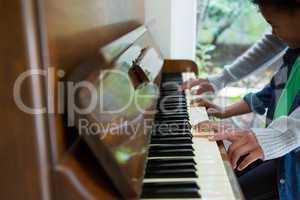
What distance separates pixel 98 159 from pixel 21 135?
136 millimetres

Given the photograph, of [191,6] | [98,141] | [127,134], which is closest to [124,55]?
[127,134]

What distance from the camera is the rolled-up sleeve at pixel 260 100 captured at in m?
1.43

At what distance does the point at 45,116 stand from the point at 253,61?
1326 mm

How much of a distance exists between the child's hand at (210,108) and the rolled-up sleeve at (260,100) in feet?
0.37

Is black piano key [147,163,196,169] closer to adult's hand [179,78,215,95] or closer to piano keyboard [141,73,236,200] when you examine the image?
piano keyboard [141,73,236,200]

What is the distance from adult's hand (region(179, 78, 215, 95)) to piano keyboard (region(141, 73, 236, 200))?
1.06 ft

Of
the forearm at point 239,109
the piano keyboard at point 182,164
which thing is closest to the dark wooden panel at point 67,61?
the piano keyboard at point 182,164

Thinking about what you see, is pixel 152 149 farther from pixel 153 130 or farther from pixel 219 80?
pixel 219 80

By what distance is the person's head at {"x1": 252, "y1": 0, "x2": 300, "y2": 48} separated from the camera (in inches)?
41.7

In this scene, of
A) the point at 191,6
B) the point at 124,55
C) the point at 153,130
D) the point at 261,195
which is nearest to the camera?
the point at 124,55

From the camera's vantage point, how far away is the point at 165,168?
797 millimetres

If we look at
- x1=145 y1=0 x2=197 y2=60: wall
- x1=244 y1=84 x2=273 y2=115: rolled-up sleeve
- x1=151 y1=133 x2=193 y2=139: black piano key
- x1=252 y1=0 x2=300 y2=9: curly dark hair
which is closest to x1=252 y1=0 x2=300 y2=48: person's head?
x1=252 y1=0 x2=300 y2=9: curly dark hair

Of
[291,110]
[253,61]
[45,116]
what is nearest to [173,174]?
[45,116]

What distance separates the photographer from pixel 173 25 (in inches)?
81.4
